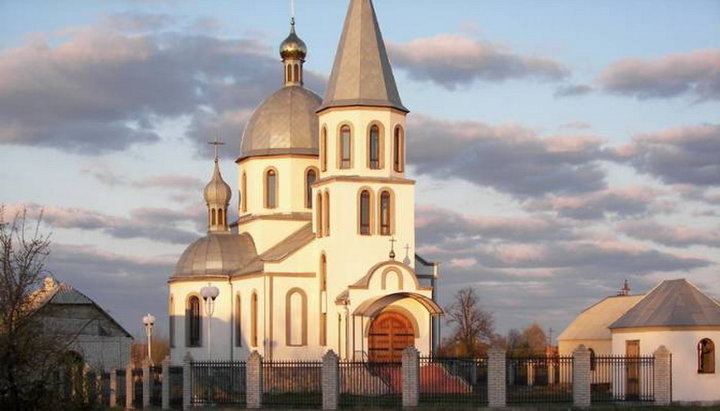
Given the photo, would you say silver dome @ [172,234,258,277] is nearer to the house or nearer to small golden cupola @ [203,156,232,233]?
small golden cupola @ [203,156,232,233]

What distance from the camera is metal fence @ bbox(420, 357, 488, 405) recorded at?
34.4 m

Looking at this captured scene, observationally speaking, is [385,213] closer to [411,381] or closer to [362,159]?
[362,159]

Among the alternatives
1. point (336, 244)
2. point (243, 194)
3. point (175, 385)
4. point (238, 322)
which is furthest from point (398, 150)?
point (175, 385)

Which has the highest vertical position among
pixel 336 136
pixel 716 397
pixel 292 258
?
pixel 336 136

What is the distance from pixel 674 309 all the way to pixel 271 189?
20.0m

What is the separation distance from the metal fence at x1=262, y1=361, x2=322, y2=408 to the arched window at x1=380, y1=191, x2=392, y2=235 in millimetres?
9785

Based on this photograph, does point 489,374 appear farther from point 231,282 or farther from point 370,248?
point 231,282

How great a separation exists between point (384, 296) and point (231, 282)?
9.17 meters

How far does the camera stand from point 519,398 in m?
33.7

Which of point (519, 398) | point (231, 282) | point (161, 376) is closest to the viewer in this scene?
point (519, 398)

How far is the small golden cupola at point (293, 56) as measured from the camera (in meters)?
53.2

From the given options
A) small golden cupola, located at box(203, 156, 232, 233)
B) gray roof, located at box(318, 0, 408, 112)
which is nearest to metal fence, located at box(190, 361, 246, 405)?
gray roof, located at box(318, 0, 408, 112)

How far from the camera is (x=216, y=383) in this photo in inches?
1389

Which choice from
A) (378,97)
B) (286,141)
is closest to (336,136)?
(378,97)
